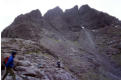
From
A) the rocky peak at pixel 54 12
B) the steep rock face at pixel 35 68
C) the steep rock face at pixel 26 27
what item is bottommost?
the steep rock face at pixel 35 68

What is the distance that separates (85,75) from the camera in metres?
20.9

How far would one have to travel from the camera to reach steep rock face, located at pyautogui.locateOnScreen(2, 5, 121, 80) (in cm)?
2380

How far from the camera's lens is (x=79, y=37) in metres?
38.9

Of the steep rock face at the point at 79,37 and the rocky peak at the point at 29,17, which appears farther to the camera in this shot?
the rocky peak at the point at 29,17

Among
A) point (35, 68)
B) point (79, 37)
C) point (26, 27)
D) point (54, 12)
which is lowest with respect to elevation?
point (35, 68)

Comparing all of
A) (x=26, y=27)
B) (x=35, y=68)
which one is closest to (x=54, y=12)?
(x=26, y=27)

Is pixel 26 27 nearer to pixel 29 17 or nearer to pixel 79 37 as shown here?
pixel 29 17

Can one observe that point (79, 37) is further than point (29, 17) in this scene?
No

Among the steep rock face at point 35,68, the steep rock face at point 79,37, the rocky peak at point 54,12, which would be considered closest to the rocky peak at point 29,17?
the steep rock face at point 79,37

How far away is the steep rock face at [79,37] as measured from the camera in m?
23.8

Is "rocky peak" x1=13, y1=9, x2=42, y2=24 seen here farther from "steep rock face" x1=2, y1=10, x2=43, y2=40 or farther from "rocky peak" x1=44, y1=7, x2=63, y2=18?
"rocky peak" x1=44, y1=7, x2=63, y2=18

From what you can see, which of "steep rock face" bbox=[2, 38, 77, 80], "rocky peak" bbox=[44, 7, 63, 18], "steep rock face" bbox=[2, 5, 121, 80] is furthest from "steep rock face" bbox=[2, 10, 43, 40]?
"steep rock face" bbox=[2, 38, 77, 80]

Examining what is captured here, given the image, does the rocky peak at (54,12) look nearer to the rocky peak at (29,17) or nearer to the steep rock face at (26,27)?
the steep rock face at (26,27)

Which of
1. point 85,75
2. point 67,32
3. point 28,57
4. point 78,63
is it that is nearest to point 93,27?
point 67,32
